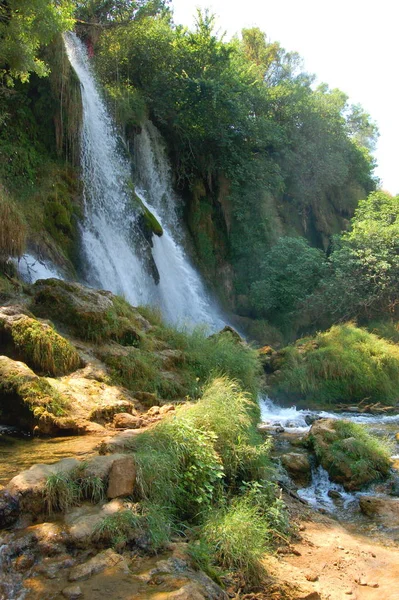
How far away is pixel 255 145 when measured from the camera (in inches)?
880

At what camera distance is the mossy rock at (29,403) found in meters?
5.95

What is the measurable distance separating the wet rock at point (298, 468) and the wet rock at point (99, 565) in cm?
439

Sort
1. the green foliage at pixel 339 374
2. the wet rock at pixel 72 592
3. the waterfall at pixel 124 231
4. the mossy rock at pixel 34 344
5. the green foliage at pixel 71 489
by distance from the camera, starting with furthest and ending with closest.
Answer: the green foliage at pixel 339 374
the waterfall at pixel 124 231
the mossy rock at pixel 34 344
the green foliage at pixel 71 489
the wet rock at pixel 72 592

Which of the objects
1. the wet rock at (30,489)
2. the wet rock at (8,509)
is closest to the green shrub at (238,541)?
the wet rock at (30,489)

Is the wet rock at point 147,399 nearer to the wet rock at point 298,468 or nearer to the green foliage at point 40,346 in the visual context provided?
the green foliage at point 40,346

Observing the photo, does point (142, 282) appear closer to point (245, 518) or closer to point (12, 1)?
point (12, 1)

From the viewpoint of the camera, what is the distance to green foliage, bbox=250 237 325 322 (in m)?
19.6

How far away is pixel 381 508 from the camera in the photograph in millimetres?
6566

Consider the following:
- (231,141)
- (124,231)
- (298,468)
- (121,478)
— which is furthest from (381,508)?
(231,141)

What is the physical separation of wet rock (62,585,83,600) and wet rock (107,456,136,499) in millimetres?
1120

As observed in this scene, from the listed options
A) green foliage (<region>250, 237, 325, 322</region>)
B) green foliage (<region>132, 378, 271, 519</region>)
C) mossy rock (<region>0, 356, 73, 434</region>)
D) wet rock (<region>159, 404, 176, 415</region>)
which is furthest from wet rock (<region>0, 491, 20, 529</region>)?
green foliage (<region>250, 237, 325, 322</region>)

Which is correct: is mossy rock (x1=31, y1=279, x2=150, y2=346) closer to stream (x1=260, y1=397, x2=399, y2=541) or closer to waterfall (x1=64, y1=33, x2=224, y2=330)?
waterfall (x1=64, y1=33, x2=224, y2=330)

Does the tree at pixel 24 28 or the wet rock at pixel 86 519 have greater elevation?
the tree at pixel 24 28

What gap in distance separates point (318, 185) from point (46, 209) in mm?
15525
